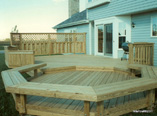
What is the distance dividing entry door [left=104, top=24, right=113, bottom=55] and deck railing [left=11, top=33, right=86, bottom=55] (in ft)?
7.24

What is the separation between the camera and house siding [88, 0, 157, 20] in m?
6.99

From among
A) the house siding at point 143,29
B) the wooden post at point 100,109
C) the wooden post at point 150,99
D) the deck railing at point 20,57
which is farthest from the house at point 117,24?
the wooden post at point 100,109

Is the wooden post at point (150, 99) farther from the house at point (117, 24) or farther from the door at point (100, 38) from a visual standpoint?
the door at point (100, 38)

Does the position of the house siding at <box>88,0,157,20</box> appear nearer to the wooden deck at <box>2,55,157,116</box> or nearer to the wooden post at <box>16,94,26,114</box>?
the wooden deck at <box>2,55,157,116</box>

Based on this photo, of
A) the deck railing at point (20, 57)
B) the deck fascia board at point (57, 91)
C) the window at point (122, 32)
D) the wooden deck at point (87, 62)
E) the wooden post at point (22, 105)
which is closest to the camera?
the deck fascia board at point (57, 91)

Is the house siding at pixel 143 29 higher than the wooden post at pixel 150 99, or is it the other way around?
the house siding at pixel 143 29

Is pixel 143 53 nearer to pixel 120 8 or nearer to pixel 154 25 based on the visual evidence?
pixel 154 25

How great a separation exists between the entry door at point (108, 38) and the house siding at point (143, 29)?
1.38 meters

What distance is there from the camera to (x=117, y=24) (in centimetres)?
888

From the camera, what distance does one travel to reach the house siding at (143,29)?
7.39 meters

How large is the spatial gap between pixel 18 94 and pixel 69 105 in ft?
3.37

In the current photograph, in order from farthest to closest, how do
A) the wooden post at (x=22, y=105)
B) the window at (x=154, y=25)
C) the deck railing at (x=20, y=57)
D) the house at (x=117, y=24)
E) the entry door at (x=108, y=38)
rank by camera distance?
the entry door at (x=108, y=38) → the house at (x=117, y=24) → the window at (x=154, y=25) → the deck railing at (x=20, y=57) → the wooden post at (x=22, y=105)

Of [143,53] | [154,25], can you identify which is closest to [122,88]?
[143,53]

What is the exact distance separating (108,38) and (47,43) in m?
3.73
